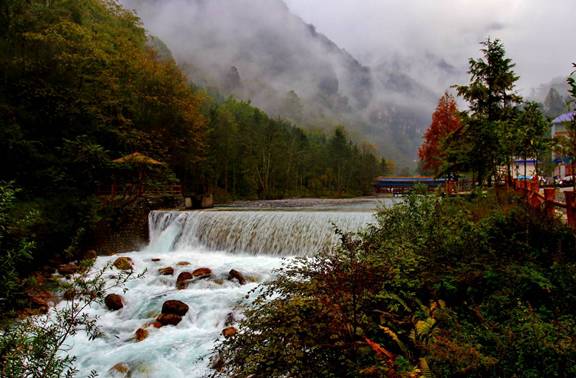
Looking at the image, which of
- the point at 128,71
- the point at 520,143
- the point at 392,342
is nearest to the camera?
the point at 392,342

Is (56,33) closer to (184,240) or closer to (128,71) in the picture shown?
(128,71)

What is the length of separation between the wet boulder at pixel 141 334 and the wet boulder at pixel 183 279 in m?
2.46

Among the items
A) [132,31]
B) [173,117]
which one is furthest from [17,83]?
[132,31]

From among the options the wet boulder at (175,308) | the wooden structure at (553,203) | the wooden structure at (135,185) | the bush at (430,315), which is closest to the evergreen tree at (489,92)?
the wooden structure at (553,203)

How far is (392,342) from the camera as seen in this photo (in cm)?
387

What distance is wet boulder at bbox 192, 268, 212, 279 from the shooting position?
1074 cm

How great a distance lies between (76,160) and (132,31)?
16.6m

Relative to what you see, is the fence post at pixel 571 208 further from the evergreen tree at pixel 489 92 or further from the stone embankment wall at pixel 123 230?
the stone embankment wall at pixel 123 230

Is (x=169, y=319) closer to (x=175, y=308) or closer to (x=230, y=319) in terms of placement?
(x=175, y=308)

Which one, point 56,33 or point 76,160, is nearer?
point 76,160

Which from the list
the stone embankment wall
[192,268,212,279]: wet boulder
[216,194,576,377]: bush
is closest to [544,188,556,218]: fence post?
[216,194,576,377]: bush

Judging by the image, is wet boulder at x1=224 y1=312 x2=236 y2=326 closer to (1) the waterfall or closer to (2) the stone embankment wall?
(1) the waterfall

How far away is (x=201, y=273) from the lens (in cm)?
1082

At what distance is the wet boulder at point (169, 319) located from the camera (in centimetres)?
809
